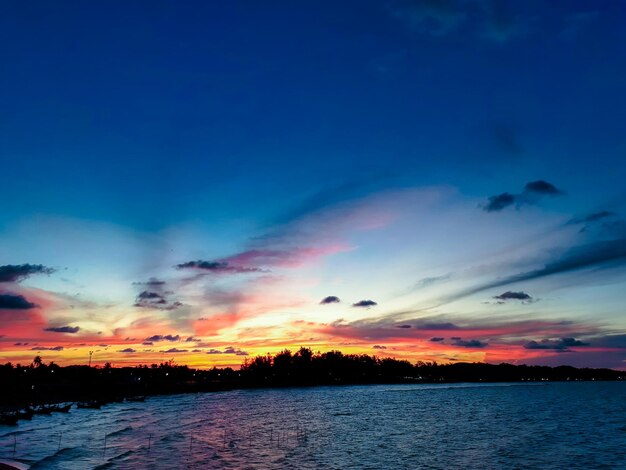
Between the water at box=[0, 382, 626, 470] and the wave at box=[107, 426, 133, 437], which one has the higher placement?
the wave at box=[107, 426, 133, 437]

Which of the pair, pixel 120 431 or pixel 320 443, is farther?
pixel 120 431

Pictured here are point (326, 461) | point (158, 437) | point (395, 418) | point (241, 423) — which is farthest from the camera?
point (395, 418)

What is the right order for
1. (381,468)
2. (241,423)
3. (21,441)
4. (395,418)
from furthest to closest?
(395,418) → (241,423) → (21,441) → (381,468)

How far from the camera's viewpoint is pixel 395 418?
141 metres

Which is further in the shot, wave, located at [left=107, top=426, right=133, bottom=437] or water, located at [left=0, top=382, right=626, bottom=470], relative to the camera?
wave, located at [left=107, top=426, right=133, bottom=437]

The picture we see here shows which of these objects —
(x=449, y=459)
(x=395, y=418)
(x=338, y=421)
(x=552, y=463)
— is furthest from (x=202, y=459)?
(x=395, y=418)

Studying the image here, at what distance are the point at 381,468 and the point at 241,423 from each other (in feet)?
234

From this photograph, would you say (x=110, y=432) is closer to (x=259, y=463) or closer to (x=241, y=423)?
(x=241, y=423)

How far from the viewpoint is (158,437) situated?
317 feet

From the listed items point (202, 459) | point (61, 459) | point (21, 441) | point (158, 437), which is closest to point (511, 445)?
point (202, 459)

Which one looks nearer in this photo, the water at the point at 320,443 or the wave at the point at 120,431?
the water at the point at 320,443

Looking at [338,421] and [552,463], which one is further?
[338,421]

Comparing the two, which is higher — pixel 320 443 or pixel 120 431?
pixel 120 431

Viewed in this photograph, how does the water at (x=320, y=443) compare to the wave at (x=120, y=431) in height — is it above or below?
below
